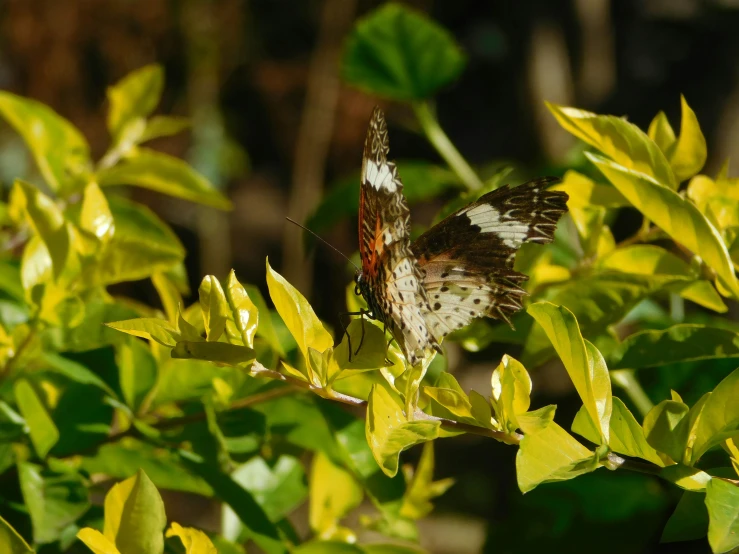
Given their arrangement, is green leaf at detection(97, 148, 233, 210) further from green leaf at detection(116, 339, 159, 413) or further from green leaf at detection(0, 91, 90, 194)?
green leaf at detection(116, 339, 159, 413)

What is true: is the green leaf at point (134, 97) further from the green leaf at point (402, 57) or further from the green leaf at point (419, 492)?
the green leaf at point (419, 492)

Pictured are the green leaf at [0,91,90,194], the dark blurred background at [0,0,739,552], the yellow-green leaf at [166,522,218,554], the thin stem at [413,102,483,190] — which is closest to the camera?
the yellow-green leaf at [166,522,218,554]

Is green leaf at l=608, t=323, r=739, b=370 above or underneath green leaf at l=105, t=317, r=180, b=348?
underneath

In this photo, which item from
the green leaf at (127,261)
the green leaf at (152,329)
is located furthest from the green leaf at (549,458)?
the green leaf at (127,261)

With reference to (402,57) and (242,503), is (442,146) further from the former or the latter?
(242,503)

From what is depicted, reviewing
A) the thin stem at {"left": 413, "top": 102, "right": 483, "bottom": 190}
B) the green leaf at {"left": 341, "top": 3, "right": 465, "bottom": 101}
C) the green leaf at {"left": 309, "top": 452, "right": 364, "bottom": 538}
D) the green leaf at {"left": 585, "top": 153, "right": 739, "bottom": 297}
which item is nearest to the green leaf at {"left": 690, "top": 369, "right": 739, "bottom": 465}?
the green leaf at {"left": 585, "top": 153, "right": 739, "bottom": 297}

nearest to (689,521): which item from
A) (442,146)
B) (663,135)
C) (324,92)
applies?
(663,135)

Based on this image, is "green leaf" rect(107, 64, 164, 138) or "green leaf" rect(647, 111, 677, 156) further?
"green leaf" rect(107, 64, 164, 138)
